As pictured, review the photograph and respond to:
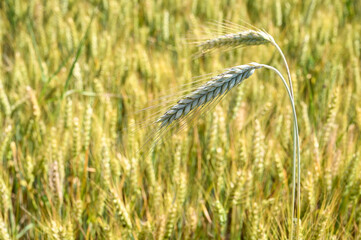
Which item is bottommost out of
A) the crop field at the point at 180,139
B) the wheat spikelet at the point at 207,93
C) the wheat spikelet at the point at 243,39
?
the crop field at the point at 180,139

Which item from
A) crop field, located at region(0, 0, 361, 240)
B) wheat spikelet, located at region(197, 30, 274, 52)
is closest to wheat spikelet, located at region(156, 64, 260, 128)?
crop field, located at region(0, 0, 361, 240)

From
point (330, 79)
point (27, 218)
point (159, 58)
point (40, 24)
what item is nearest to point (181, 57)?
point (159, 58)

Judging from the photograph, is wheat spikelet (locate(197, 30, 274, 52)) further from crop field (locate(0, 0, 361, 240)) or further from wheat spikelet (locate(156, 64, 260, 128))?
wheat spikelet (locate(156, 64, 260, 128))

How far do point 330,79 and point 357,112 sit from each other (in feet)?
1.14

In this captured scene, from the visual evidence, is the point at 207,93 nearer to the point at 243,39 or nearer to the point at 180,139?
the point at 243,39

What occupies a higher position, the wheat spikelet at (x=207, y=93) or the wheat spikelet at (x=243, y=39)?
the wheat spikelet at (x=243, y=39)

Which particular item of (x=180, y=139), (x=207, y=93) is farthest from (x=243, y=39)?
(x=180, y=139)

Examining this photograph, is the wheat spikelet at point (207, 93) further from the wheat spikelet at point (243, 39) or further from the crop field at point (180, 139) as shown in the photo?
the wheat spikelet at point (243, 39)

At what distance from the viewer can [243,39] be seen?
3.09 ft

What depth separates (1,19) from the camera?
2568 mm

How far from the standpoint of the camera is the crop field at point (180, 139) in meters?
1.12

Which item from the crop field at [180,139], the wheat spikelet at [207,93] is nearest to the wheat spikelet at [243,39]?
the crop field at [180,139]

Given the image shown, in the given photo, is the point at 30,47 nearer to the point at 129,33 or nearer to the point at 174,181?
the point at 129,33

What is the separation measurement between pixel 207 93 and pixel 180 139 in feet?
1.88
